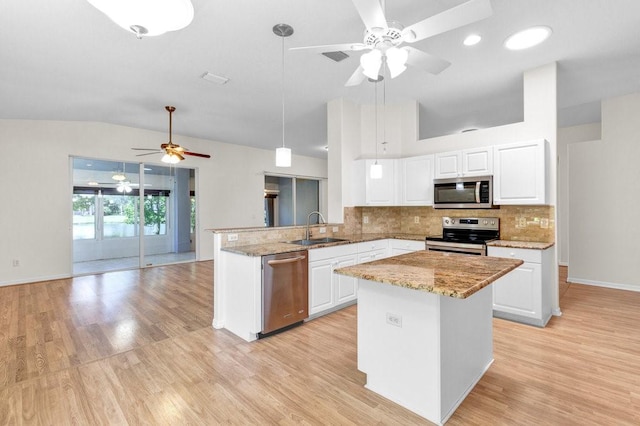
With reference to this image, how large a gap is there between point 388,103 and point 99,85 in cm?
401

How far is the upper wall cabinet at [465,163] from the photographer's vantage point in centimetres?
375

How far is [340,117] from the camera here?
Result: 4.49 metres

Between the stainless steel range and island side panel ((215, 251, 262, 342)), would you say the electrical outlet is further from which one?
the stainless steel range

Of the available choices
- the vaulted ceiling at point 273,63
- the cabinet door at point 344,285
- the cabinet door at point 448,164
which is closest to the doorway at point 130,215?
the vaulted ceiling at point 273,63

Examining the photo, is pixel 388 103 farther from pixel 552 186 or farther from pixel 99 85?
pixel 99 85

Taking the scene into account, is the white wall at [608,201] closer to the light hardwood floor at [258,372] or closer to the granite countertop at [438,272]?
the light hardwood floor at [258,372]

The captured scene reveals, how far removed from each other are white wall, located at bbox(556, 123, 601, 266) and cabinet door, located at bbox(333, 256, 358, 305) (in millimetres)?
4407

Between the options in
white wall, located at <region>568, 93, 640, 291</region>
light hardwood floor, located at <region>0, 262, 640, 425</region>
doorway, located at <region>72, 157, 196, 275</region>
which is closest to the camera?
light hardwood floor, located at <region>0, 262, 640, 425</region>

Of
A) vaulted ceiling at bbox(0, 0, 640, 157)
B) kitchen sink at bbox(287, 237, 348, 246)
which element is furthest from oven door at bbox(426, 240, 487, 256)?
vaulted ceiling at bbox(0, 0, 640, 157)

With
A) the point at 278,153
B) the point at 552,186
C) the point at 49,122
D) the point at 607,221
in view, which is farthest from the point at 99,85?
the point at 607,221

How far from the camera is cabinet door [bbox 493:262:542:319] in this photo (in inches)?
124

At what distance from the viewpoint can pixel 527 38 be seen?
2863mm

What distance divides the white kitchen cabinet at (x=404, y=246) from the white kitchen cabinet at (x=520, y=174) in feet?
3.45

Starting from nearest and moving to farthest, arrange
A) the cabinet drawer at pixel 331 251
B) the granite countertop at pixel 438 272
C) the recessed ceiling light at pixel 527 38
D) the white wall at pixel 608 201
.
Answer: the granite countertop at pixel 438 272, the recessed ceiling light at pixel 527 38, the cabinet drawer at pixel 331 251, the white wall at pixel 608 201
